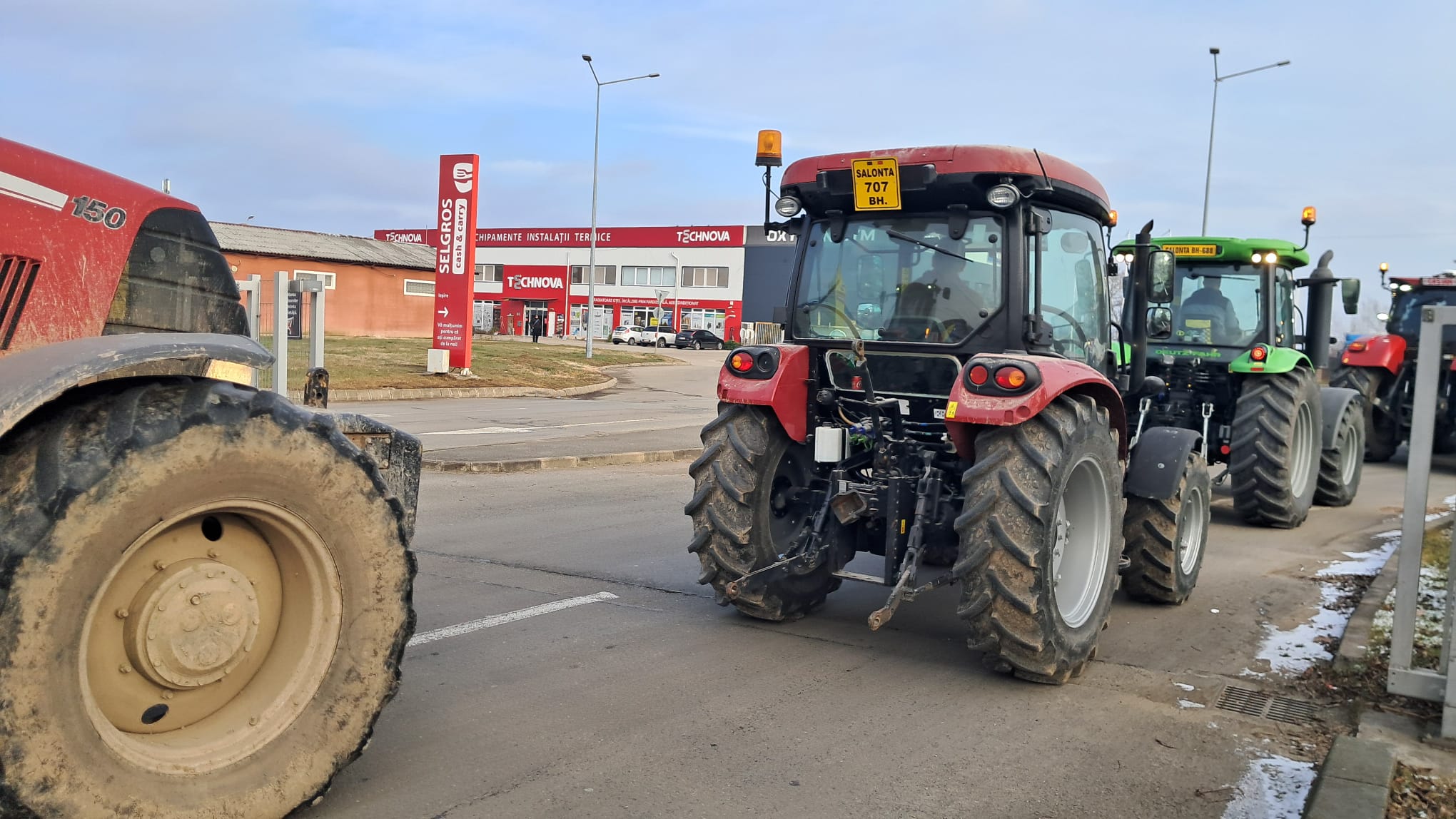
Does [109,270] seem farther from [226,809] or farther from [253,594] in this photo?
[226,809]

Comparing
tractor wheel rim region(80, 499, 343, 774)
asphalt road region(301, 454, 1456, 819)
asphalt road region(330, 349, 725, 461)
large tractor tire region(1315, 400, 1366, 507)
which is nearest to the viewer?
tractor wheel rim region(80, 499, 343, 774)

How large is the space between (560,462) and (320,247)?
36720 millimetres

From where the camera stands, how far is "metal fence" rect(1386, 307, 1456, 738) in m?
4.62

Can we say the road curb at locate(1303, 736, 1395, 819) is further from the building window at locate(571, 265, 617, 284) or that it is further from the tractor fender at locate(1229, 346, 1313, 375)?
the building window at locate(571, 265, 617, 284)

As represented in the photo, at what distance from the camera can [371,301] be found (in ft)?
150

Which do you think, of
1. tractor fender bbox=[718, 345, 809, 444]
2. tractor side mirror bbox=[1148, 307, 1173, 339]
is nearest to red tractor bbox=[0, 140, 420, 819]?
tractor fender bbox=[718, 345, 809, 444]

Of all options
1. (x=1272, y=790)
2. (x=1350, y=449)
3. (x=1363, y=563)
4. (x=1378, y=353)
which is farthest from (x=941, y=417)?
(x=1378, y=353)

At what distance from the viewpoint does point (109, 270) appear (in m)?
3.49

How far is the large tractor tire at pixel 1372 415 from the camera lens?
14.9 meters

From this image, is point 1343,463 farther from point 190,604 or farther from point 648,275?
point 648,275

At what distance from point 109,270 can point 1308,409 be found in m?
10.2

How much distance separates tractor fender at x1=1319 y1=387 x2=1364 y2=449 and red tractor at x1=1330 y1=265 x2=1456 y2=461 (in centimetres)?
357

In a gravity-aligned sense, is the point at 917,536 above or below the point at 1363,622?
above

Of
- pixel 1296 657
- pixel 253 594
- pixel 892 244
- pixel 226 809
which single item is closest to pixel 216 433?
pixel 253 594
